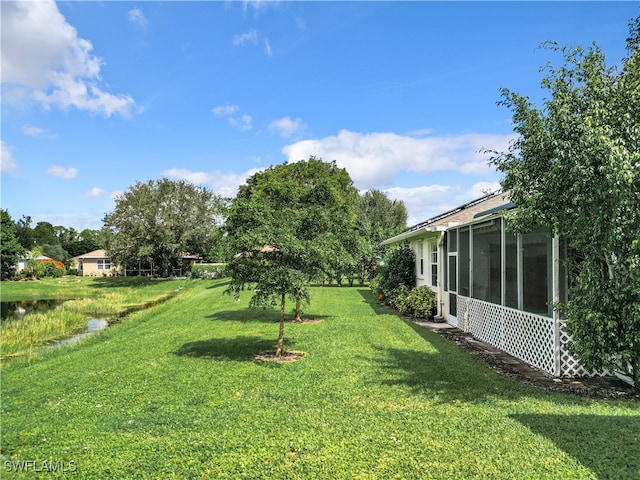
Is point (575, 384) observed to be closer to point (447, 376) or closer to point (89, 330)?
point (447, 376)

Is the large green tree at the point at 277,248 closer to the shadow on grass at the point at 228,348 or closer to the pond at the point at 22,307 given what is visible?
the shadow on grass at the point at 228,348

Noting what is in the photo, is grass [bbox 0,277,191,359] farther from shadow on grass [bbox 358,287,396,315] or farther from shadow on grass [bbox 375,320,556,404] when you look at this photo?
shadow on grass [bbox 358,287,396,315]

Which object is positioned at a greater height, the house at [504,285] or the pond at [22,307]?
the house at [504,285]

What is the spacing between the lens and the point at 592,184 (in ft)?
17.3

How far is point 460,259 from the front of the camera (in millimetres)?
11641

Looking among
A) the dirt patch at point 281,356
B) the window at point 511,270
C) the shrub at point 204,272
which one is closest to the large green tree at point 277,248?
the dirt patch at point 281,356

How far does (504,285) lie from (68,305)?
81.9 ft

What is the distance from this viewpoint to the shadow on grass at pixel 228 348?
8.72 metres

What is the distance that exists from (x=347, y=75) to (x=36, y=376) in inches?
503

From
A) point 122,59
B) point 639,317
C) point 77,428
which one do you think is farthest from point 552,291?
point 122,59

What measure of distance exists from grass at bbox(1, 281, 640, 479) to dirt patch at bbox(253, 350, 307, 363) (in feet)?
0.91

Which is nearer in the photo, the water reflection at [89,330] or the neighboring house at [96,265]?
the water reflection at [89,330]

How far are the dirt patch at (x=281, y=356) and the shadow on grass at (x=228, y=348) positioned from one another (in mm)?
178

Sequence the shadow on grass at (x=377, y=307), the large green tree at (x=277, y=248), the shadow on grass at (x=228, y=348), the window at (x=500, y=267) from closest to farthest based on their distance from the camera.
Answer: the window at (x=500, y=267) < the large green tree at (x=277, y=248) < the shadow on grass at (x=228, y=348) < the shadow on grass at (x=377, y=307)
